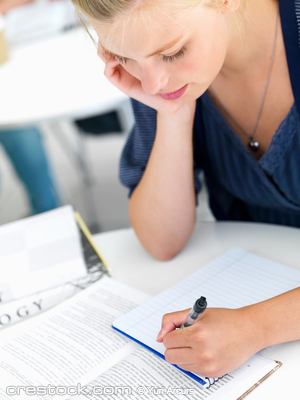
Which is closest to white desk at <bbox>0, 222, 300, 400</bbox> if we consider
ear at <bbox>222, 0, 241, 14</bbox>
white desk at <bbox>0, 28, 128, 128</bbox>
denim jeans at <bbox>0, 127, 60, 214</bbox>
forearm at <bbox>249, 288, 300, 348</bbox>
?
forearm at <bbox>249, 288, 300, 348</bbox>

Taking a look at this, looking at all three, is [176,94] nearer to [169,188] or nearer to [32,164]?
[169,188]

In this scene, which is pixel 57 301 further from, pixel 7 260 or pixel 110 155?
pixel 110 155

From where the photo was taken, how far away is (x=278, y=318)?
60cm

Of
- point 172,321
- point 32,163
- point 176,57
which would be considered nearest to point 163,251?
point 172,321

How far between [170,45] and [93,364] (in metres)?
0.48

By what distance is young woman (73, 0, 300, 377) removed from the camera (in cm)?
59

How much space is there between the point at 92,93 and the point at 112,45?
80cm

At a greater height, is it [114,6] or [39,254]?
[114,6]

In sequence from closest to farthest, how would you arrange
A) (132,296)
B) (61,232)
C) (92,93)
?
1. (132,296)
2. (61,232)
3. (92,93)

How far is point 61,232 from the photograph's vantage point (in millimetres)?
900

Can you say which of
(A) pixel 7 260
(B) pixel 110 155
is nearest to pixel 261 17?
(A) pixel 7 260

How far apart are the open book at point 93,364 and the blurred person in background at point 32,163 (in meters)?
1.38

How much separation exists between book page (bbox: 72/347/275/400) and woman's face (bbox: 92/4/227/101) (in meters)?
0.43

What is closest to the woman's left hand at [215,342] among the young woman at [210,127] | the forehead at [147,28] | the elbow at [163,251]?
the young woman at [210,127]
